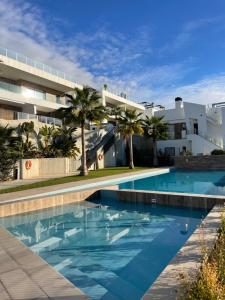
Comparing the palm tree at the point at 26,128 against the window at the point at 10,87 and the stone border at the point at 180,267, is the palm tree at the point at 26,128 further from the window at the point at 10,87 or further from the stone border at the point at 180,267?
the stone border at the point at 180,267

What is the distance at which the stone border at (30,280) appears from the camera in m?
4.95

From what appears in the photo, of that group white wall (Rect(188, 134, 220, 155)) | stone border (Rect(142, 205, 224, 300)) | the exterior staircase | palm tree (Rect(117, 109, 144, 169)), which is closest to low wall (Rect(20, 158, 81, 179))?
the exterior staircase

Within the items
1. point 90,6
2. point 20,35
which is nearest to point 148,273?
point 90,6

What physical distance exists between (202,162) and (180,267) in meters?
31.7

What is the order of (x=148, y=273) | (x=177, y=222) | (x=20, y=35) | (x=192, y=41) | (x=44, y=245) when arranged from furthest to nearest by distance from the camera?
(x=20, y=35) → (x=192, y=41) → (x=177, y=222) → (x=44, y=245) → (x=148, y=273)

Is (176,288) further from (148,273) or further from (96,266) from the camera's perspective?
(96,266)

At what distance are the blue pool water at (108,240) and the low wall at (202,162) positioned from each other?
73.9ft

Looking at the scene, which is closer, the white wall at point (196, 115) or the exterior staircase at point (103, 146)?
the exterior staircase at point (103, 146)

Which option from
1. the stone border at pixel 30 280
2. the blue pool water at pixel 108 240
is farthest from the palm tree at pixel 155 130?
the stone border at pixel 30 280

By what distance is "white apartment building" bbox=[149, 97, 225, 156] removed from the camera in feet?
136

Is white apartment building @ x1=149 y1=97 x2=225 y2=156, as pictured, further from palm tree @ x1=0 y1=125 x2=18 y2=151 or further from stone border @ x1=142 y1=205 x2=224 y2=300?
stone border @ x1=142 y1=205 x2=224 y2=300

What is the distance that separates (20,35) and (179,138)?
26056 mm

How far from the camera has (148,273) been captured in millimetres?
7281

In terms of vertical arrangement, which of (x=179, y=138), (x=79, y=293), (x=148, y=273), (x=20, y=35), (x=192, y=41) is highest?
(x=20, y=35)
